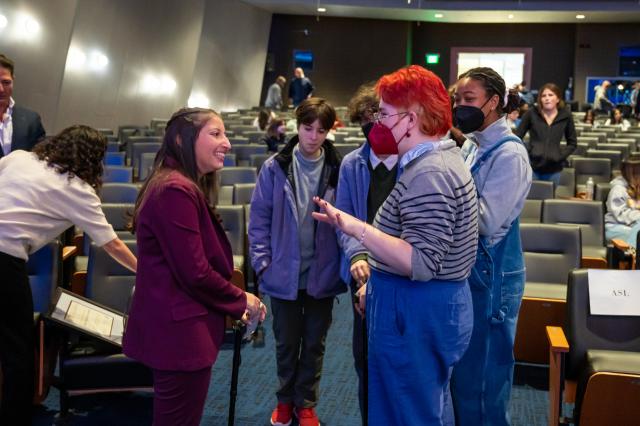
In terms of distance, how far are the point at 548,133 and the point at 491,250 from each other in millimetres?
4384

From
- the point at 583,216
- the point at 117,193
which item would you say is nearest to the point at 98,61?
the point at 117,193

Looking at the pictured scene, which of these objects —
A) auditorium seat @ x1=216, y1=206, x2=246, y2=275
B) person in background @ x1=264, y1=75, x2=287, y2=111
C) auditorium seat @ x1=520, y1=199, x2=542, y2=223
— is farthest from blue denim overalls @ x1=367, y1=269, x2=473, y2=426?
person in background @ x1=264, y1=75, x2=287, y2=111

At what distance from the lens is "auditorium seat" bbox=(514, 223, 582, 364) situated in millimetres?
3799

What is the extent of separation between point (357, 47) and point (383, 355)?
2153 centimetres

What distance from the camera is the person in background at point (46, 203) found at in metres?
2.71

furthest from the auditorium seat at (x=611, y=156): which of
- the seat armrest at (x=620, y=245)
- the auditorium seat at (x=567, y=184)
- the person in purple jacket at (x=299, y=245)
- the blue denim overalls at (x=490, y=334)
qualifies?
the blue denim overalls at (x=490, y=334)

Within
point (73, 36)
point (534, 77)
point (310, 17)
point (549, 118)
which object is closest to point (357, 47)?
point (310, 17)

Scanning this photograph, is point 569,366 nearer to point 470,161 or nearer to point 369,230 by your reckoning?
point 470,161

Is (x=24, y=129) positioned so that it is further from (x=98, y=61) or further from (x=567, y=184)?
(x=98, y=61)

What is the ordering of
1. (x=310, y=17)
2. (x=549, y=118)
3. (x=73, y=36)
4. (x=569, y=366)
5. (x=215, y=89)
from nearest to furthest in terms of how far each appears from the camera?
(x=569, y=366) → (x=549, y=118) → (x=73, y=36) → (x=215, y=89) → (x=310, y=17)

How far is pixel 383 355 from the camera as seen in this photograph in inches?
78.1

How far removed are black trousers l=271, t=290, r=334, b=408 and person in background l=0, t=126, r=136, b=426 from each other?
76cm

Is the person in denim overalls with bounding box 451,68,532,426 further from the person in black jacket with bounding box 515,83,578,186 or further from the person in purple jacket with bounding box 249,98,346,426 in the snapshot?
the person in black jacket with bounding box 515,83,578,186

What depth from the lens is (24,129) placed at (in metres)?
3.99
